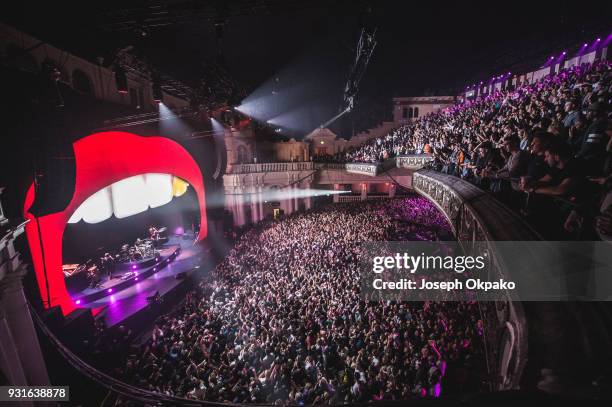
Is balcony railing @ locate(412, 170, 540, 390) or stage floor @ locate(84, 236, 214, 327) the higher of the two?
balcony railing @ locate(412, 170, 540, 390)

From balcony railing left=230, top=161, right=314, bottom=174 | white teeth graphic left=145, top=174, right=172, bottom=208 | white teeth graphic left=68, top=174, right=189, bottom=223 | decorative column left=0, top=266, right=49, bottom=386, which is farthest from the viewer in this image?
balcony railing left=230, top=161, right=314, bottom=174

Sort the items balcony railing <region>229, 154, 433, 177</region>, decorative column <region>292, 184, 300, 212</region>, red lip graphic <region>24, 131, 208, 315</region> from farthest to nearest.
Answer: decorative column <region>292, 184, 300, 212</region>, balcony railing <region>229, 154, 433, 177</region>, red lip graphic <region>24, 131, 208, 315</region>

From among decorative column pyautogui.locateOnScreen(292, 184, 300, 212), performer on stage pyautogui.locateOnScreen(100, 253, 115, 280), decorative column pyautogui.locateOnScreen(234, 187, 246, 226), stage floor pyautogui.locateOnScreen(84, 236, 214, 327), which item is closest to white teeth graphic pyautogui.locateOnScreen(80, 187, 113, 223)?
performer on stage pyautogui.locateOnScreen(100, 253, 115, 280)

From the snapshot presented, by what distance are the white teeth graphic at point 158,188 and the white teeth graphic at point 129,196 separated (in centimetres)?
31

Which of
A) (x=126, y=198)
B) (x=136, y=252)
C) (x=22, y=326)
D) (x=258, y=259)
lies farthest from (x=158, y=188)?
(x=22, y=326)

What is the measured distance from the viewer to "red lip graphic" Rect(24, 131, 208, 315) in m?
7.13

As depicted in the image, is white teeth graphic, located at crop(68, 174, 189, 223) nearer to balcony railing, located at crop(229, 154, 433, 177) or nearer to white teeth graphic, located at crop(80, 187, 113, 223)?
white teeth graphic, located at crop(80, 187, 113, 223)

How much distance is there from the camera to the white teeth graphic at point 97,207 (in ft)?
34.6

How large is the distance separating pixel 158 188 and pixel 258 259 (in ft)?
25.7

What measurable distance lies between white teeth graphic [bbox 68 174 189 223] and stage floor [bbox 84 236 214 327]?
312 centimetres

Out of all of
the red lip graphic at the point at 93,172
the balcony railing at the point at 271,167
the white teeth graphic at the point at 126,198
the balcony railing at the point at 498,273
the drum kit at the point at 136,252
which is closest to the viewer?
the balcony railing at the point at 498,273

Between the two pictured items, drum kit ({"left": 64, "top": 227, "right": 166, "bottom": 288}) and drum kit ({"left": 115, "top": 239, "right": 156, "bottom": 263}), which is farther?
drum kit ({"left": 115, "top": 239, "right": 156, "bottom": 263})

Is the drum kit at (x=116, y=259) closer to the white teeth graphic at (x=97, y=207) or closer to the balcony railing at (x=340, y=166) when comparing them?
the white teeth graphic at (x=97, y=207)

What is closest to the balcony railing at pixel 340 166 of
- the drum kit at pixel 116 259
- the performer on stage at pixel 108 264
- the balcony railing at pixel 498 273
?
the drum kit at pixel 116 259
